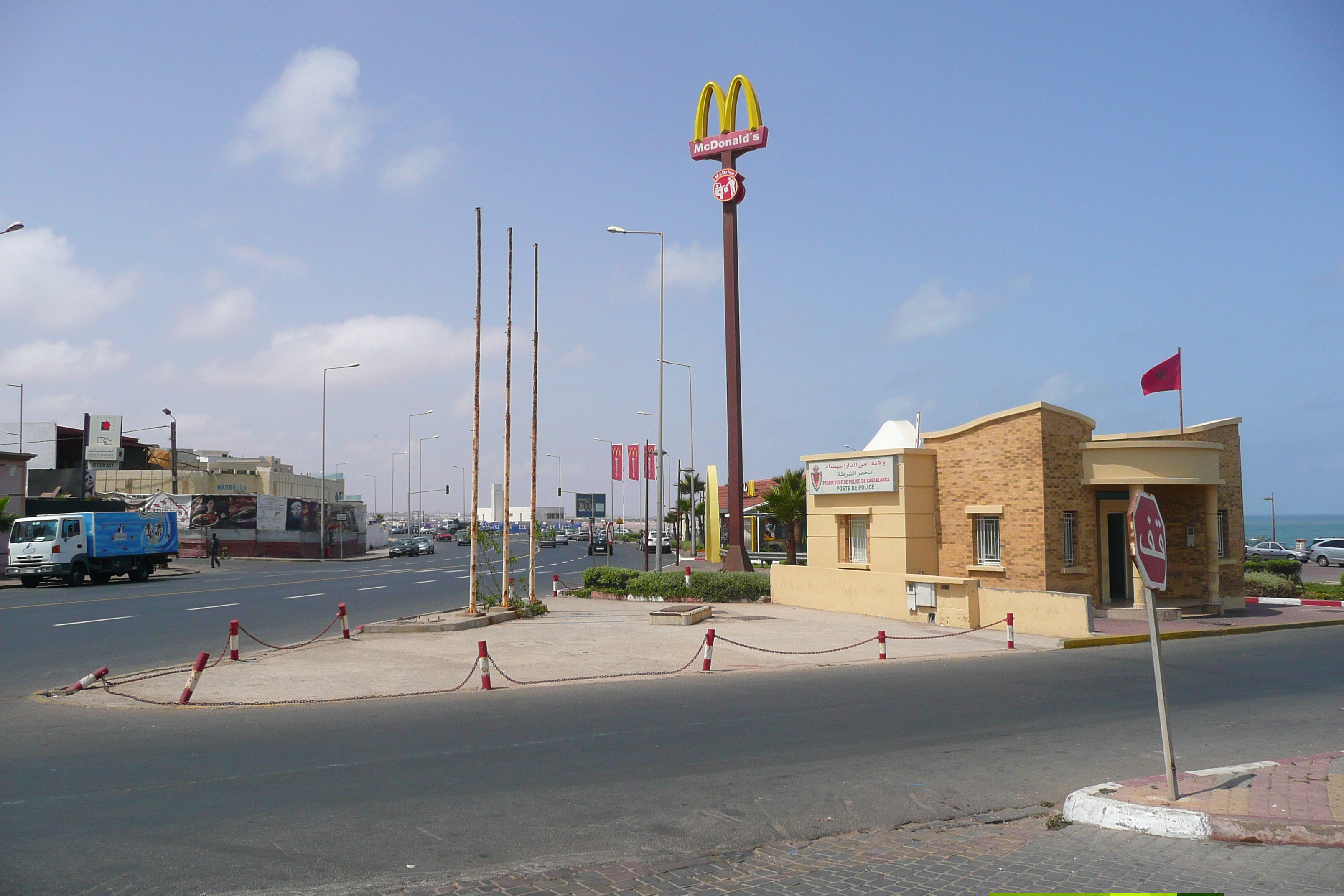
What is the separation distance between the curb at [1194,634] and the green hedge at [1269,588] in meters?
7.12

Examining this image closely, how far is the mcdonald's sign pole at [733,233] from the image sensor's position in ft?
108

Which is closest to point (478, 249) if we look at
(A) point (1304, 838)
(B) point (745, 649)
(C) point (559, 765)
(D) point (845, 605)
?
(B) point (745, 649)

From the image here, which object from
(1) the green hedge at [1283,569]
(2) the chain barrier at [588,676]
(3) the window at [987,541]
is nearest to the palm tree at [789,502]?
(3) the window at [987,541]

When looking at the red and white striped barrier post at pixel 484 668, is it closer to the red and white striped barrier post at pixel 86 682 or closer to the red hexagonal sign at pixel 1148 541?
the red and white striped barrier post at pixel 86 682

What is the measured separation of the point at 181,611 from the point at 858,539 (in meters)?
18.3

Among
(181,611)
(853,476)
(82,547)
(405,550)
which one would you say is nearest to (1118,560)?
(853,476)

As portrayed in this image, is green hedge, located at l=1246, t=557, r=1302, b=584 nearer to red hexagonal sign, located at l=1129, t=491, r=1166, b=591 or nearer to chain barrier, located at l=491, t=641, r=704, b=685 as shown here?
chain barrier, located at l=491, t=641, r=704, b=685

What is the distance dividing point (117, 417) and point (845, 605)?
69564 millimetres

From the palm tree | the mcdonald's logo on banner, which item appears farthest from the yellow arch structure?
the palm tree

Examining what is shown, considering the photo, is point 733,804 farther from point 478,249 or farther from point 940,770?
point 478,249

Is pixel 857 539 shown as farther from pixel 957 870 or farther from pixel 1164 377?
pixel 957 870

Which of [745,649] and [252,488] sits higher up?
[252,488]

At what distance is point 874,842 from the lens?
21.6 ft

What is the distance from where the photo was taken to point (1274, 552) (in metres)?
56.7
